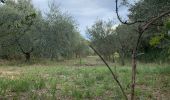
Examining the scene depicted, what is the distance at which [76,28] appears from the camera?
42969 millimetres

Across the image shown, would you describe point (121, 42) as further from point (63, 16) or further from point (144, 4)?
point (144, 4)

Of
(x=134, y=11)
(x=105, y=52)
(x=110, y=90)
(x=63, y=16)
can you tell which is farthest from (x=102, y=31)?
(x=110, y=90)

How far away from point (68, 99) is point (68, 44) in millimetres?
32437

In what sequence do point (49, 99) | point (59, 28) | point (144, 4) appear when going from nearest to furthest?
point (49, 99), point (144, 4), point (59, 28)

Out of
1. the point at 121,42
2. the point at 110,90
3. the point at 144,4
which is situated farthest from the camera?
the point at 121,42

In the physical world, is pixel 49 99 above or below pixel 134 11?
below

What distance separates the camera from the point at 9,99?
26.2 feet

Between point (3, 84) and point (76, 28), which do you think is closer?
point (3, 84)

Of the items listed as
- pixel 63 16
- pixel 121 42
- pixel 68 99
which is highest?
pixel 63 16

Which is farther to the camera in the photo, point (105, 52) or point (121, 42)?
point (105, 52)

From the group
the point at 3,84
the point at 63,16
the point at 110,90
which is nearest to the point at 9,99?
the point at 3,84

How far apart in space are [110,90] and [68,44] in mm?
30652

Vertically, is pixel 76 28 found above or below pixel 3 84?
above

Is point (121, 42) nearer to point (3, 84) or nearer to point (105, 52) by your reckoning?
point (105, 52)
